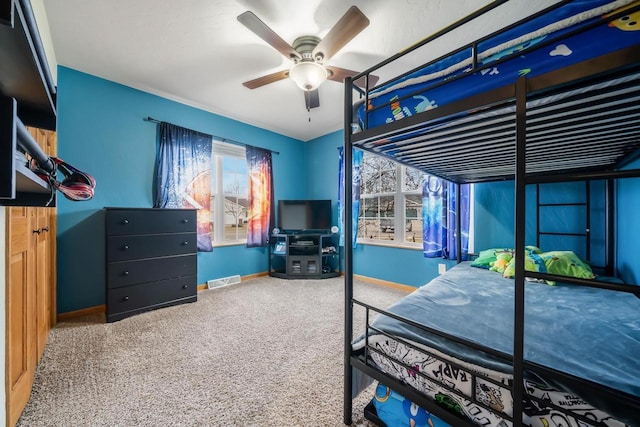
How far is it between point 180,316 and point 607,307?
330 centimetres

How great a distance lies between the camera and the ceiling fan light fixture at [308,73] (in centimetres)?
195

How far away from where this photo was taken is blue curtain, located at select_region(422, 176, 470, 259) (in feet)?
9.60

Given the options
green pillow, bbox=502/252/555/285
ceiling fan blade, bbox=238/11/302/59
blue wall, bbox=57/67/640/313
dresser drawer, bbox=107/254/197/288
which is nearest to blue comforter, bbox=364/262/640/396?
green pillow, bbox=502/252/555/285

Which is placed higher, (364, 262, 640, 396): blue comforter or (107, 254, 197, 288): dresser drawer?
(364, 262, 640, 396): blue comforter

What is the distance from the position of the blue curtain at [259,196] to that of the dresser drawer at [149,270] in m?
1.11

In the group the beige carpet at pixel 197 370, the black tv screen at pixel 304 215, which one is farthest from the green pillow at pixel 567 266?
the black tv screen at pixel 304 215

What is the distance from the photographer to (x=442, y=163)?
2.03 metres

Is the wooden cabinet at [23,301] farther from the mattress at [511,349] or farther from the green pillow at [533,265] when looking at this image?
the green pillow at [533,265]

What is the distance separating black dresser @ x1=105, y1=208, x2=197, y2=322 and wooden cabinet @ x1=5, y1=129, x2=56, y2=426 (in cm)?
47

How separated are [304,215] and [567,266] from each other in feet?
10.5

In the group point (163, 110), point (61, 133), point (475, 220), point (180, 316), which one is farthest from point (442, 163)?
point (61, 133)

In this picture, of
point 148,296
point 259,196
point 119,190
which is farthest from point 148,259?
point 259,196

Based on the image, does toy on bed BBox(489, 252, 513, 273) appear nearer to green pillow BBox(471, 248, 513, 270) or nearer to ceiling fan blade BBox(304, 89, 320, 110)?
green pillow BBox(471, 248, 513, 270)

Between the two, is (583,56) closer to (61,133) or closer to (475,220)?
(475,220)
